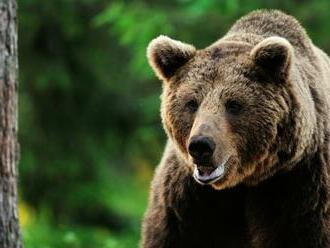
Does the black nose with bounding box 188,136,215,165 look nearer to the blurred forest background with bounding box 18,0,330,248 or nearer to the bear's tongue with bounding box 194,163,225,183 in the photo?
the bear's tongue with bounding box 194,163,225,183

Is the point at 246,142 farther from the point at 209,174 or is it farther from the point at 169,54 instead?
the point at 169,54

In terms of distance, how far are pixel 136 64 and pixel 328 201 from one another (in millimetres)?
6979

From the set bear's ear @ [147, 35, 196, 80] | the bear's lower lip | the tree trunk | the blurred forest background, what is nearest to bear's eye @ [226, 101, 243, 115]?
the bear's lower lip

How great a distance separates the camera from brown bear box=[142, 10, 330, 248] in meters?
6.43

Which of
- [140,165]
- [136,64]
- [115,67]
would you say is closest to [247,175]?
[136,64]

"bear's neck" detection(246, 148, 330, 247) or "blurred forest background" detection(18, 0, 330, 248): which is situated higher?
"blurred forest background" detection(18, 0, 330, 248)

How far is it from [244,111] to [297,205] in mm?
675

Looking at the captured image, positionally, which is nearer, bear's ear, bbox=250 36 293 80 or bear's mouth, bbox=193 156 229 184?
bear's mouth, bbox=193 156 229 184

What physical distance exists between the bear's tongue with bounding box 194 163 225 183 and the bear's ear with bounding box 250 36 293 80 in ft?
2.15

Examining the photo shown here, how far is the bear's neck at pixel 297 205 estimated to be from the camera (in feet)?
21.7

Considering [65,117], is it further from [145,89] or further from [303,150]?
[303,150]

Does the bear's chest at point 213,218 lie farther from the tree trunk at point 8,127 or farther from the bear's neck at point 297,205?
the tree trunk at point 8,127

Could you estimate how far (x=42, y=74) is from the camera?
52.0 ft

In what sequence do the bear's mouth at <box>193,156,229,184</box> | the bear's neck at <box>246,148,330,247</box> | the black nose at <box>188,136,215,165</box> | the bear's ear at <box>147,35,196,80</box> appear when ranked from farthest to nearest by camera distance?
the bear's ear at <box>147,35,196,80</box> → the bear's neck at <box>246,148,330,247</box> → the bear's mouth at <box>193,156,229,184</box> → the black nose at <box>188,136,215,165</box>
